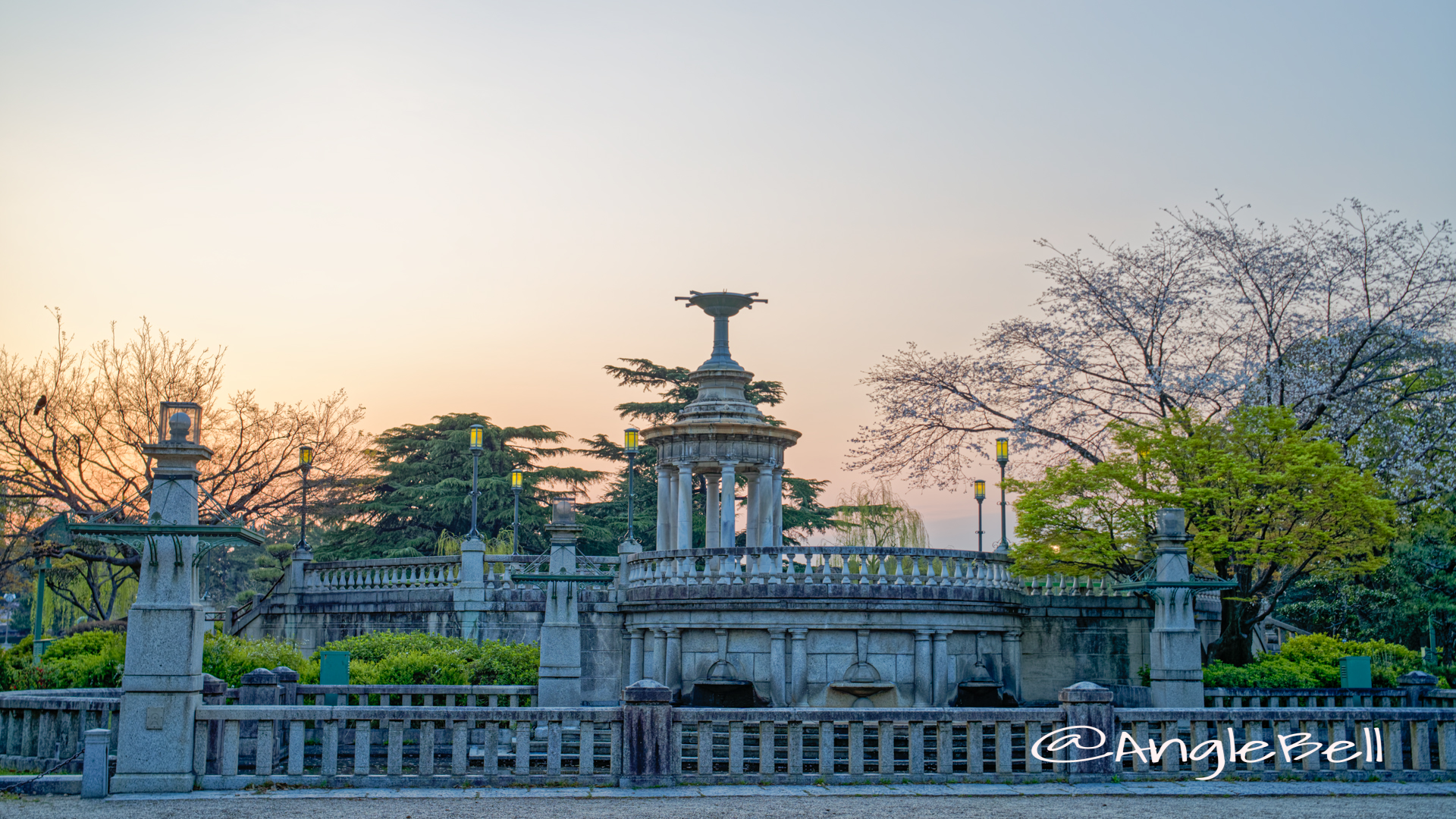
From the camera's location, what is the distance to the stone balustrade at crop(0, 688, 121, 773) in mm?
15242

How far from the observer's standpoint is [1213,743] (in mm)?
14930

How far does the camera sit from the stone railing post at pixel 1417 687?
21.8 metres

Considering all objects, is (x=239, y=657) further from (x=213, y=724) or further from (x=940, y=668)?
(x=940, y=668)

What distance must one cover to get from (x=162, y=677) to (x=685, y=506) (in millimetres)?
17331

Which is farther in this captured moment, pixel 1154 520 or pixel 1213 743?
pixel 1154 520

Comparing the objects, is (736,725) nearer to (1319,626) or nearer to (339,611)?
(339,611)

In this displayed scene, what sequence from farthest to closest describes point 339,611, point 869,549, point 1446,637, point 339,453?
point 339,453 → point 1446,637 → point 339,611 → point 869,549

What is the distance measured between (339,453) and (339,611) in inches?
632

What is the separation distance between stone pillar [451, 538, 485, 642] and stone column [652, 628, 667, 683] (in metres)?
5.39

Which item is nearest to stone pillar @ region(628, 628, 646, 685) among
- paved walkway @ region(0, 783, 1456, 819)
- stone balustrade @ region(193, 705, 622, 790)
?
stone balustrade @ region(193, 705, 622, 790)

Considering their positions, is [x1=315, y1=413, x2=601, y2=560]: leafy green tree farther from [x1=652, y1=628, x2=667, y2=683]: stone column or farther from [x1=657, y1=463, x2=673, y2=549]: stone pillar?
[x1=652, y1=628, x2=667, y2=683]: stone column

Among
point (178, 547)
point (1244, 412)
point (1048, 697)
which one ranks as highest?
point (1244, 412)

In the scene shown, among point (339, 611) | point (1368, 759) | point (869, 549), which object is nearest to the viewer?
point (1368, 759)

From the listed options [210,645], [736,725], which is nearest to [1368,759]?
[736,725]
